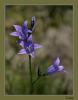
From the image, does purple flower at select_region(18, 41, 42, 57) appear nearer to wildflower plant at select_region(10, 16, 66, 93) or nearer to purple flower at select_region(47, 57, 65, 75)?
wildflower plant at select_region(10, 16, 66, 93)

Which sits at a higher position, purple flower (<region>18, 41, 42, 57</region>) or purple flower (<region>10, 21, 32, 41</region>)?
purple flower (<region>10, 21, 32, 41</region>)

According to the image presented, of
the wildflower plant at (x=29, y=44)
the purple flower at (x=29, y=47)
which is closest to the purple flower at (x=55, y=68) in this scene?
the wildflower plant at (x=29, y=44)

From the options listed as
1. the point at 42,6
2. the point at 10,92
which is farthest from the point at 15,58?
the point at 42,6

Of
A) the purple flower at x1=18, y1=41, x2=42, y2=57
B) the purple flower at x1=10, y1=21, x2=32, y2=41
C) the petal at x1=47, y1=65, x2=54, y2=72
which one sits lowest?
the petal at x1=47, y1=65, x2=54, y2=72

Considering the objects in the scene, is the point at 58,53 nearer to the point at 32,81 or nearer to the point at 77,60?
the point at 77,60

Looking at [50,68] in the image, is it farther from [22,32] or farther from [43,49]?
[22,32]

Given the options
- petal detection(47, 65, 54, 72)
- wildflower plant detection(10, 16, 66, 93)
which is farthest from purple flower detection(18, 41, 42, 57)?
petal detection(47, 65, 54, 72)

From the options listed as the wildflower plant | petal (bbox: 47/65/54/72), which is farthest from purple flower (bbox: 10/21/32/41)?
→ petal (bbox: 47/65/54/72)
